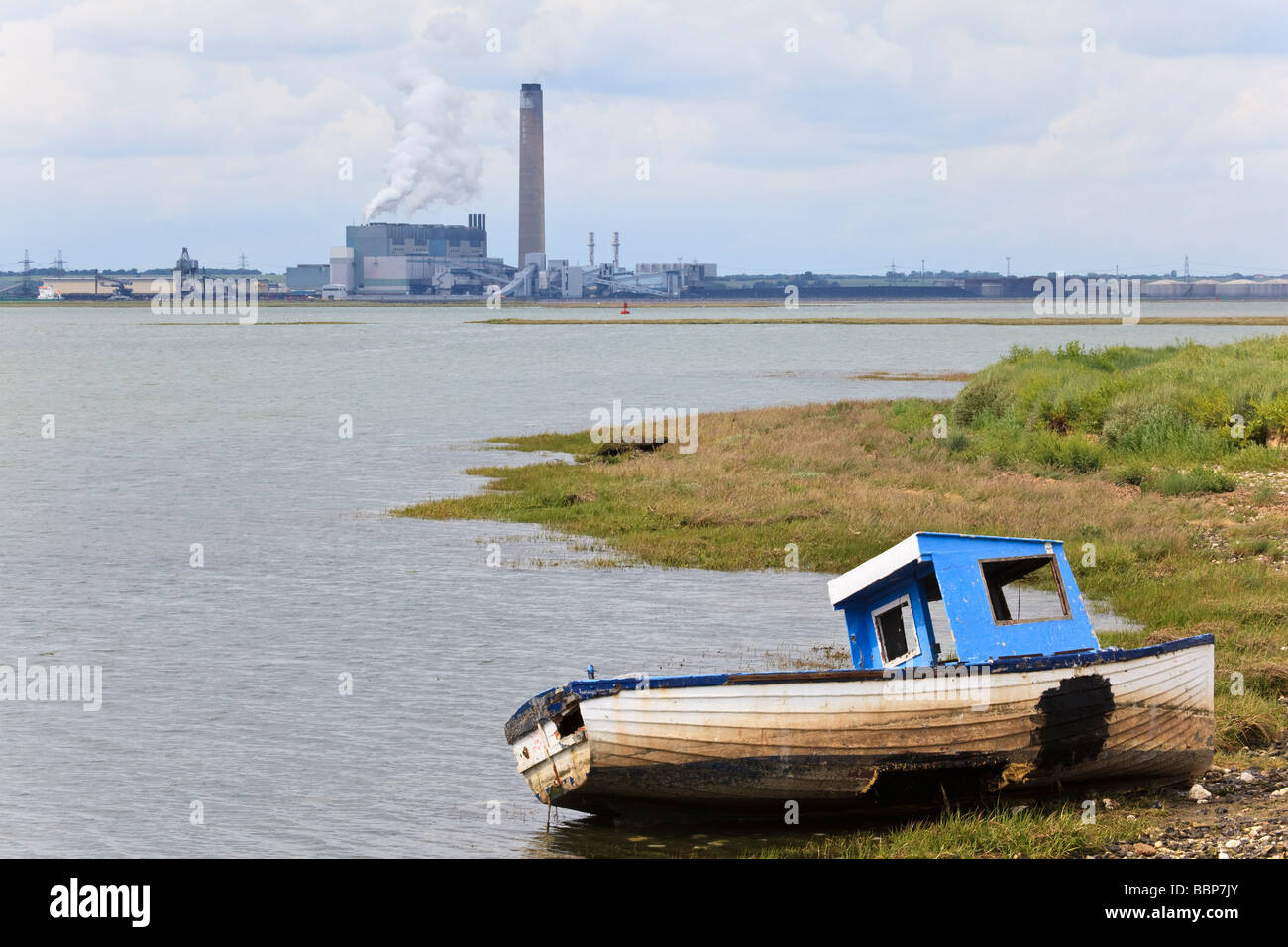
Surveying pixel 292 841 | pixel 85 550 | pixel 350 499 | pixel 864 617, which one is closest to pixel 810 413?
pixel 350 499

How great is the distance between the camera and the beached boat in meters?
14.0

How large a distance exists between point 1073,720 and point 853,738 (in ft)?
7.93

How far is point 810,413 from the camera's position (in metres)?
52.7

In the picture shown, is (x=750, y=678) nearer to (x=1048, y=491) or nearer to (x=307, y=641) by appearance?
(x=307, y=641)

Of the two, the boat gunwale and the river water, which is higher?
the boat gunwale

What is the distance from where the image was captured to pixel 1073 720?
14.8 m

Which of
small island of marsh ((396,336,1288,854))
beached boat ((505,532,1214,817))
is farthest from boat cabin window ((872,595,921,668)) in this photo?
small island of marsh ((396,336,1288,854))

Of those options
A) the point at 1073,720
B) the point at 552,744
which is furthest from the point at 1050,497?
the point at 552,744

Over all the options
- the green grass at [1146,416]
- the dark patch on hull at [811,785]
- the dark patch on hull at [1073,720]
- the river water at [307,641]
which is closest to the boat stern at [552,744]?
the dark patch on hull at [811,785]

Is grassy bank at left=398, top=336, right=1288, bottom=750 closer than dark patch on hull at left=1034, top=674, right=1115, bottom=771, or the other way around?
dark patch on hull at left=1034, top=674, right=1115, bottom=771

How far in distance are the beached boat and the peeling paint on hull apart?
0.01 meters

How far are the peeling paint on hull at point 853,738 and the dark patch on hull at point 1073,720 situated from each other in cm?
1

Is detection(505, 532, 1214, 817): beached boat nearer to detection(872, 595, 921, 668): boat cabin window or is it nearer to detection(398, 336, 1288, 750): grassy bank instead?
detection(872, 595, 921, 668): boat cabin window
